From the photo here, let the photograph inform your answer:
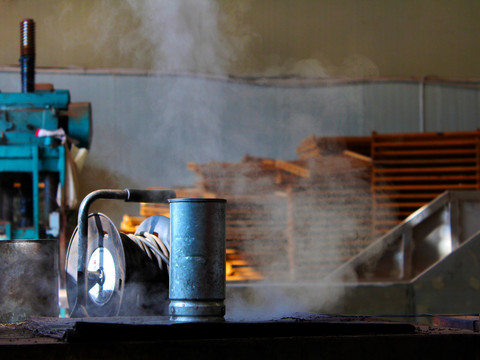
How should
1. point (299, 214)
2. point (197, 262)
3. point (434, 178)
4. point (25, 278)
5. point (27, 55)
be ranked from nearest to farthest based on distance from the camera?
point (197, 262)
point (25, 278)
point (299, 214)
point (27, 55)
point (434, 178)

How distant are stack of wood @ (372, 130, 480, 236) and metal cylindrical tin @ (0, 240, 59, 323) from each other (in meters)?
5.34

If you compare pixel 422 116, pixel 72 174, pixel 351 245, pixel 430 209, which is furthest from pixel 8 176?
pixel 422 116

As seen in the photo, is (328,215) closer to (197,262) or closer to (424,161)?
(424,161)

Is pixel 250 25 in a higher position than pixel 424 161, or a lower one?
higher

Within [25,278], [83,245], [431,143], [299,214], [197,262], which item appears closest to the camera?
[197,262]

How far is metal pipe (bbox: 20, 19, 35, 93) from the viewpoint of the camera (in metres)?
7.41

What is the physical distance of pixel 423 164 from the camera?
8.08 metres

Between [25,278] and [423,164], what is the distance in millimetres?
6160

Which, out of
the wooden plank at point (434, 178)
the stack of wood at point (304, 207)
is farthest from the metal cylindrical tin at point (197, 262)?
the wooden plank at point (434, 178)

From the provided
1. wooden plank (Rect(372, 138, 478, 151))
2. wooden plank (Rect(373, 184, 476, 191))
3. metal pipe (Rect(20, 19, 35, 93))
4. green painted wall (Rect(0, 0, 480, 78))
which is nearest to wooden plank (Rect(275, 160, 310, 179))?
wooden plank (Rect(373, 184, 476, 191))

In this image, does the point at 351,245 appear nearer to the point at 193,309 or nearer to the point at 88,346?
the point at 193,309

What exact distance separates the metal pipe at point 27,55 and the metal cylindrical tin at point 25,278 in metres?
4.84

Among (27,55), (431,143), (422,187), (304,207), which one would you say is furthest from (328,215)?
(27,55)

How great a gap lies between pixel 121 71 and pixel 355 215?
6880 mm
